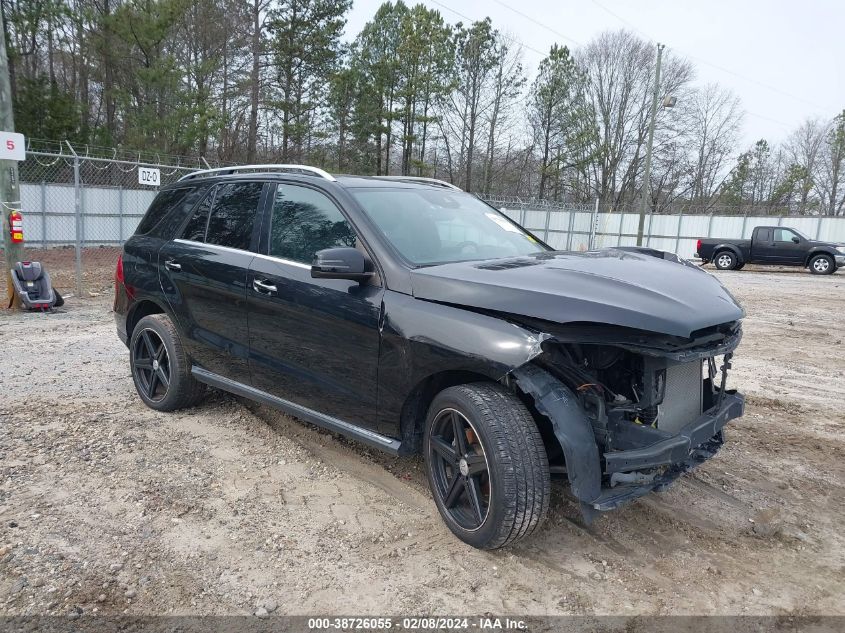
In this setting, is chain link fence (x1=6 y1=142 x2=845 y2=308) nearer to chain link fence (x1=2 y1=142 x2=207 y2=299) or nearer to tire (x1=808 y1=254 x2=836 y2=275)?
chain link fence (x1=2 y1=142 x2=207 y2=299)

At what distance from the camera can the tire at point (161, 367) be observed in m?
4.74

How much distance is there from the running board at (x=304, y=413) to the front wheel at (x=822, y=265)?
75.3ft

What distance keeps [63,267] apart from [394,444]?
16.0 meters

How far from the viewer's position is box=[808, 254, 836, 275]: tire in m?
21.4

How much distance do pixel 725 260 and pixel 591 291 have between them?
2272 cm

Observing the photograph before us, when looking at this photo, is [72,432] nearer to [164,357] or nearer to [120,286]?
[164,357]

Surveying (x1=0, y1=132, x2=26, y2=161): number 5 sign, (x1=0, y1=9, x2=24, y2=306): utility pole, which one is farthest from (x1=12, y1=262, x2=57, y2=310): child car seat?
(x1=0, y1=132, x2=26, y2=161): number 5 sign

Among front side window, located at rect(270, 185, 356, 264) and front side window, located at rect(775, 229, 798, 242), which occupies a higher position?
front side window, located at rect(775, 229, 798, 242)

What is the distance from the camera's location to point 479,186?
148ft

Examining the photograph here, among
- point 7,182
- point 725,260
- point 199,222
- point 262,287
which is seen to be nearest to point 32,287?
point 7,182

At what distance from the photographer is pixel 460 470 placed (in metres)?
→ 3.06

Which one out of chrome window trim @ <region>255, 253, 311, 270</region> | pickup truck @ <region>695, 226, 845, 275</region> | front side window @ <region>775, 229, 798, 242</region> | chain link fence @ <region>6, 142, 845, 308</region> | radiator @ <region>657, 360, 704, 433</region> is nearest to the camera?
radiator @ <region>657, 360, 704, 433</region>

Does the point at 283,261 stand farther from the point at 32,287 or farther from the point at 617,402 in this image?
the point at 32,287

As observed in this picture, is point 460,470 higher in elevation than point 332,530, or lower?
higher
